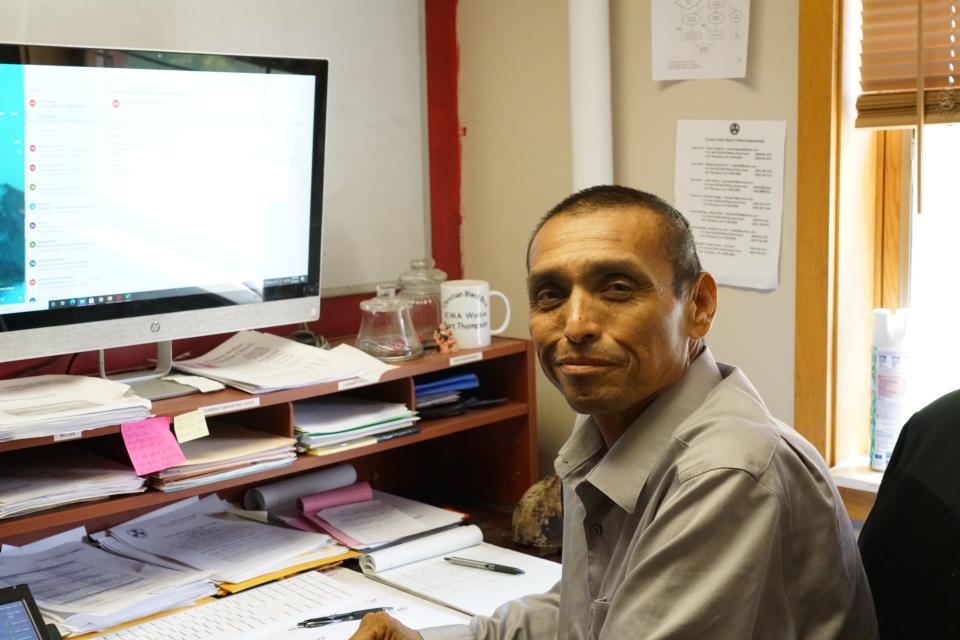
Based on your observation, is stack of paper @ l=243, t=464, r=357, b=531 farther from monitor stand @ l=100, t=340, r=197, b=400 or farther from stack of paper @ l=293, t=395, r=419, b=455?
monitor stand @ l=100, t=340, r=197, b=400

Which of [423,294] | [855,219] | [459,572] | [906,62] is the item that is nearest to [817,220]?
[855,219]

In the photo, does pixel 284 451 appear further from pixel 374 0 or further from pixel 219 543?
pixel 374 0

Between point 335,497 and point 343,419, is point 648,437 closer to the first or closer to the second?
point 343,419

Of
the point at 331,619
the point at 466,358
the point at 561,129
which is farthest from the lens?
the point at 561,129

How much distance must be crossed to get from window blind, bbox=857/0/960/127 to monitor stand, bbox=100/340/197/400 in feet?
4.10

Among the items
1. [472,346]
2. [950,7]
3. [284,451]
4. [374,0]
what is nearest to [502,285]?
[472,346]

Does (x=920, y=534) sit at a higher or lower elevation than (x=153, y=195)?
lower

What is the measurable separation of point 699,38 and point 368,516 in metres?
1.08

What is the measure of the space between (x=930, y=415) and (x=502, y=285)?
1466 millimetres

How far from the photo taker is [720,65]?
2041mm

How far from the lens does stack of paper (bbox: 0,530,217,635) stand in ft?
4.96

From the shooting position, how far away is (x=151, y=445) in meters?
1.61

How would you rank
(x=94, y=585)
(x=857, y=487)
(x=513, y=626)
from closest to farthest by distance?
1. (x=513, y=626)
2. (x=94, y=585)
3. (x=857, y=487)

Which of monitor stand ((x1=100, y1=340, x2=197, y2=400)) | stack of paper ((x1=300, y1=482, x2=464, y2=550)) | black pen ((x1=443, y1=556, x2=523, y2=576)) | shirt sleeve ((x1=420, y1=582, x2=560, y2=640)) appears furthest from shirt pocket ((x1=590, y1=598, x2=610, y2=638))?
monitor stand ((x1=100, y1=340, x2=197, y2=400))
